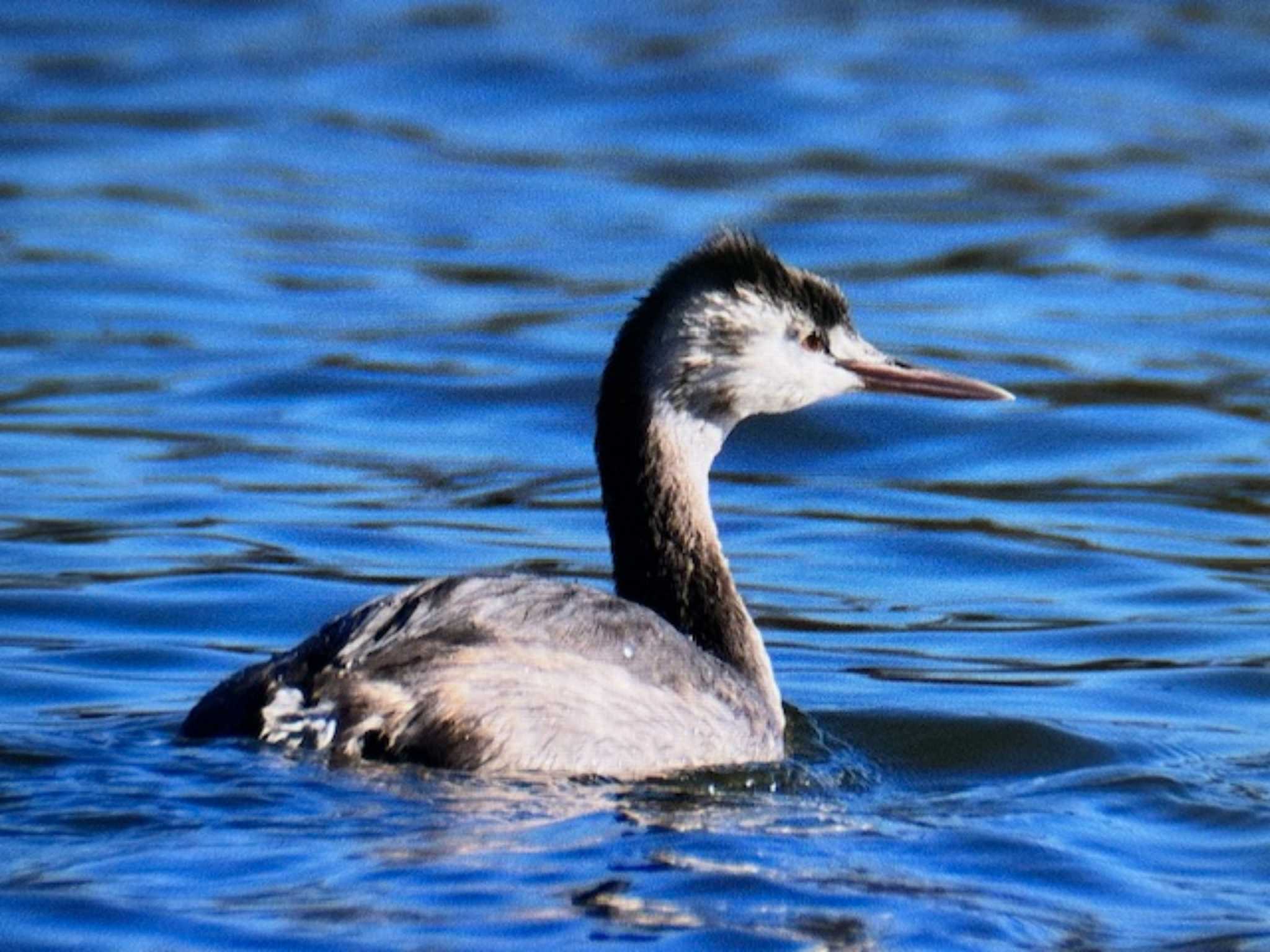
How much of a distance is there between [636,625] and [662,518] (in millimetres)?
807

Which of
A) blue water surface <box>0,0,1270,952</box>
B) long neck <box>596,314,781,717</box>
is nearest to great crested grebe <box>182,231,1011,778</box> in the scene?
long neck <box>596,314,781,717</box>

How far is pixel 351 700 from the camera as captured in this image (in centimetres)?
778

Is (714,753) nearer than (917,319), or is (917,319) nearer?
(714,753)

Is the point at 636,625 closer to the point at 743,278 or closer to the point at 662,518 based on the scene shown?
the point at 662,518

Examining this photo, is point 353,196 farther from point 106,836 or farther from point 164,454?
point 106,836

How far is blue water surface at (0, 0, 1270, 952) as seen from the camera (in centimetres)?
746

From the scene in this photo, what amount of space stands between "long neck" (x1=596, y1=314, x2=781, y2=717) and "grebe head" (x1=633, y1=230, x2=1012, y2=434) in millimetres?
71

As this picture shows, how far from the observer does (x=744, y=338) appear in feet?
30.1

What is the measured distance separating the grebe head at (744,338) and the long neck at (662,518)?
0.23 ft

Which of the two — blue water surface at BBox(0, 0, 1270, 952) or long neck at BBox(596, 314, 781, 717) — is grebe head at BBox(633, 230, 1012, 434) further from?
blue water surface at BBox(0, 0, 1270, 952)

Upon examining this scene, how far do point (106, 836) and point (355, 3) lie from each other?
706 inches

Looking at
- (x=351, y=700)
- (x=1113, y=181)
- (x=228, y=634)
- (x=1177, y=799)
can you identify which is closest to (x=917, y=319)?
(x=1113, y=181)

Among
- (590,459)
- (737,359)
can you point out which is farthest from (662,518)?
(590,459)

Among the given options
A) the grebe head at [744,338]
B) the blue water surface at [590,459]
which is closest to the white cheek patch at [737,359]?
the grebe head at [744,338]
